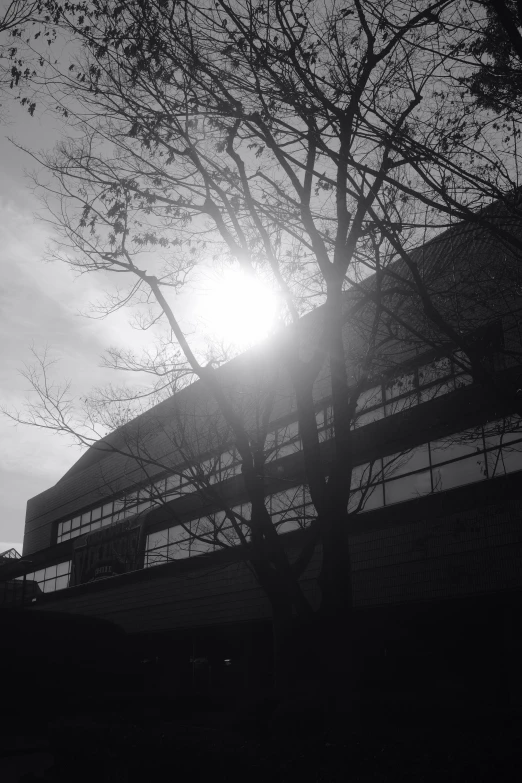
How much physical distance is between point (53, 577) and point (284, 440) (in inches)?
813

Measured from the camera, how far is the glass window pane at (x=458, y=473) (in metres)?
15.5

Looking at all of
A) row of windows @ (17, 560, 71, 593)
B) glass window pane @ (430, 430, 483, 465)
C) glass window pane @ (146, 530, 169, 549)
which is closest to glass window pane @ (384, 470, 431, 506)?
glass window pane @ (430, 430, 483, 465)

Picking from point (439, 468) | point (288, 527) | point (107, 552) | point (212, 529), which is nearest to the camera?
point (439, 468)

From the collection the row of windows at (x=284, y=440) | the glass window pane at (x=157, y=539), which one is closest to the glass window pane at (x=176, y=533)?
the glass window pane at (x=157, y=539)

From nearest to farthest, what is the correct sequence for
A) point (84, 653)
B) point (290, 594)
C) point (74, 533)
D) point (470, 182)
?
point (470, 182) → point (290, 594) → point (84, 653) → point (74, 533)

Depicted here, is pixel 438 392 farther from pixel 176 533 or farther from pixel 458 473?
pixel 176 533

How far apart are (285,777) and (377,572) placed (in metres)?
11.4

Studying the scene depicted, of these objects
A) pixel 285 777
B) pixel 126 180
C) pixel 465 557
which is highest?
pixel 126 180

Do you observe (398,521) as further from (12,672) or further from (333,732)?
(333,732)

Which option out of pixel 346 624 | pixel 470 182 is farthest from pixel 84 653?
pixel 470 182

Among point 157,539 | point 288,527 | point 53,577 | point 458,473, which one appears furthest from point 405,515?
point 53,577

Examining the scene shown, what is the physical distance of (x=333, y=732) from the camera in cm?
655

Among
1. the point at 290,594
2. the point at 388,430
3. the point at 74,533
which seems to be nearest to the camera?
the point at 290,594

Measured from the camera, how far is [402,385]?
13.5 meters
